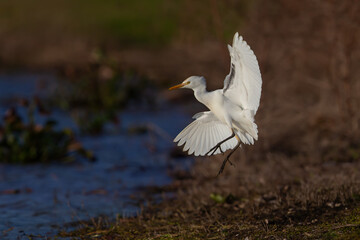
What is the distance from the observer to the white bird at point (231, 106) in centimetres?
458

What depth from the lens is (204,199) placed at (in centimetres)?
597

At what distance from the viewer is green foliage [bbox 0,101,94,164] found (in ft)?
27.6

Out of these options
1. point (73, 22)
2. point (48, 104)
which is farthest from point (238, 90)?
point (73, 22)

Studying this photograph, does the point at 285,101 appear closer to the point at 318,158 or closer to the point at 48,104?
the point at 318,158

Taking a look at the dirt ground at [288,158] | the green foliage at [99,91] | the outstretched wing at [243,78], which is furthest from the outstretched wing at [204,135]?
the green foliage at [99,91]

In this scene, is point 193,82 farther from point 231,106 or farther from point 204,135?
point 204,135

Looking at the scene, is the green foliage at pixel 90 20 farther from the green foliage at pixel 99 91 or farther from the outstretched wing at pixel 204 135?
the outstretched wing at pixel 204 135

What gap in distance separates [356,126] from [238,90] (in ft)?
13.1

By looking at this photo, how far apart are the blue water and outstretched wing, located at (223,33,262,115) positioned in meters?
1.78

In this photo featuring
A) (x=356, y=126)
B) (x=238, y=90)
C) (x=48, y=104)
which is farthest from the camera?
(x=48, y=104)

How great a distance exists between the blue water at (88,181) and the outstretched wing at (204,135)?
1.10m

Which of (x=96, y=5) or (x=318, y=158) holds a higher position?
(x=96, y=5)

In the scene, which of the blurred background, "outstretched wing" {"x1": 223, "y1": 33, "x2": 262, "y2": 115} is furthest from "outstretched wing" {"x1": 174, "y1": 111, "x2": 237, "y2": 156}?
the blurred background

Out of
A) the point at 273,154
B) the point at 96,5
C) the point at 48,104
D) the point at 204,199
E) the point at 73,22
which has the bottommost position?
the point at 204,199
